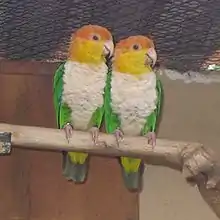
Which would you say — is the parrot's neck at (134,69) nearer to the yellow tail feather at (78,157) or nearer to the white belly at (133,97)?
the white belly at (133,97)

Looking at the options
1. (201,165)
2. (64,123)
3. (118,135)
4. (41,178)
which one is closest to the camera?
(201,165)

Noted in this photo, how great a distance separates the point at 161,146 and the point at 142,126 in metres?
0.15

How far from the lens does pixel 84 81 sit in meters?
1.53

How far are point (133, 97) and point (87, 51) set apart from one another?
152 mm

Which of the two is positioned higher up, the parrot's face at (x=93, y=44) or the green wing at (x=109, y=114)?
the parrot's face at (x=93, y=44)

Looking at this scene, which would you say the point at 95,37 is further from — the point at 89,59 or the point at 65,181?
the point at 65,181

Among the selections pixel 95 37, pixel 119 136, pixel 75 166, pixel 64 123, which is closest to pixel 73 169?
pixel 75 166

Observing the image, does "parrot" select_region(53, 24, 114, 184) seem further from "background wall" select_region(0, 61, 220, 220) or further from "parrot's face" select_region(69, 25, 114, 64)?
"background wall" select_region(0, 61, 220, 220)

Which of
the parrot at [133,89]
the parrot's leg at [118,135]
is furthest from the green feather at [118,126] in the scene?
the parrot's leg at [118,135]

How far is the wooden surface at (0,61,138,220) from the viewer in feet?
5.82

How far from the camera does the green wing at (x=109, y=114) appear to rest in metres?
1.55

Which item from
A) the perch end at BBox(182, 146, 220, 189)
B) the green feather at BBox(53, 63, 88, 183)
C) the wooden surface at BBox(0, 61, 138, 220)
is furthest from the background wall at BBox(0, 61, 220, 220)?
the perch end at BBox(182, 146, 220, 189)

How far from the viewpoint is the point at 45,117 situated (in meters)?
1.83

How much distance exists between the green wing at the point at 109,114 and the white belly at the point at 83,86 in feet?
0.05
